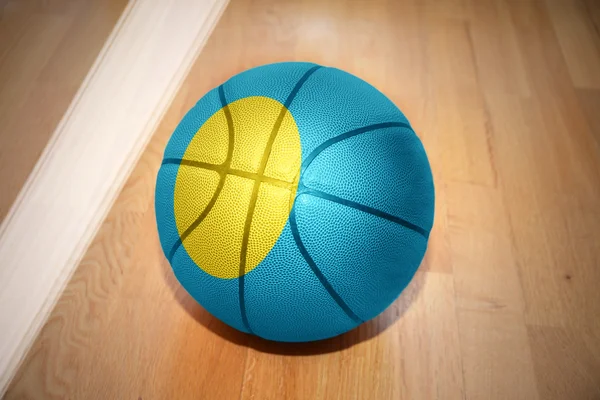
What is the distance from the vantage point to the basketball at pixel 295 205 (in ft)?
3.43

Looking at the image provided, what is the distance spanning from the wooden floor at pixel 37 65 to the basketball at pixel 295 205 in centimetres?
101

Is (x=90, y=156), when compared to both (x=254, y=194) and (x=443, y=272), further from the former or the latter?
(x=443, y=272)

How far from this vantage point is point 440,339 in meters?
1.39

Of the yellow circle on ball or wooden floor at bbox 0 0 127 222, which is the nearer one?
the yellow circle on ball

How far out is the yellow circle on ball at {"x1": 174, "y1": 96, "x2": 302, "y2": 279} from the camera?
3.43 feet

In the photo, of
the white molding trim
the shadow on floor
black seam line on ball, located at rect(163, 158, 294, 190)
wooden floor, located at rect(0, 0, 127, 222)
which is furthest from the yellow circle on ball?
wooden floor, located at rect(0, 0, 127, 222)

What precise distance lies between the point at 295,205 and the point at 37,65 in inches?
69.7

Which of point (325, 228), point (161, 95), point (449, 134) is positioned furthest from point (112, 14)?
point (325, 228)

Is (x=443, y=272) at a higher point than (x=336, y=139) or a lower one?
lower

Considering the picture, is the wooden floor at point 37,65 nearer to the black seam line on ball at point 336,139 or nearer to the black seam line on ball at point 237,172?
the black seam line on ball at point 237,172

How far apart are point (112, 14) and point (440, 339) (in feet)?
7.26

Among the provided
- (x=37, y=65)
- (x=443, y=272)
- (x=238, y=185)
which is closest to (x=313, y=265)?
(x=238, y=185)

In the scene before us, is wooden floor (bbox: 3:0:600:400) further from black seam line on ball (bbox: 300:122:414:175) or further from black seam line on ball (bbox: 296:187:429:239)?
black seam line on ball (bbox: 300:122:414:175)

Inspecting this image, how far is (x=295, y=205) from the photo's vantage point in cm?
103
